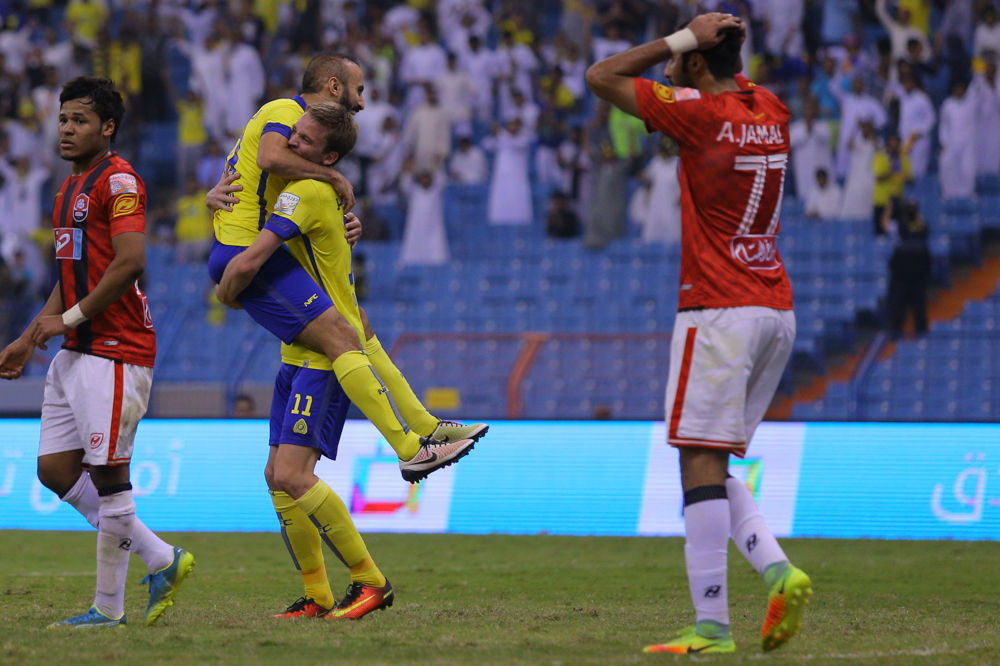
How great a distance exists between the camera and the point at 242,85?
1967 cm

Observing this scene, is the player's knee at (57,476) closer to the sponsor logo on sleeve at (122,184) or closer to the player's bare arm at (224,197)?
the sponsor logo on sleeve at (122,184)

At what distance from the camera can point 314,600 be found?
589cm

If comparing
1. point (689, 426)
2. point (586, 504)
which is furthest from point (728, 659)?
point (586, 504)

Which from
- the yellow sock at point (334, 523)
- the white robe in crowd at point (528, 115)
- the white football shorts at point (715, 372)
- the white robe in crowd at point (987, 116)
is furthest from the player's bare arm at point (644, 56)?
the white robe in crowd at point (528, 115)

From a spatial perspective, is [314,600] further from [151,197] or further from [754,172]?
[151,197]

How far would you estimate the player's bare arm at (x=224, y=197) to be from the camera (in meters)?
5.76

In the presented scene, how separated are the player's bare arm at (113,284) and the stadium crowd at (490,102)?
10209 mm

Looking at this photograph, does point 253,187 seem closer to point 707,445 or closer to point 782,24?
point 707,445

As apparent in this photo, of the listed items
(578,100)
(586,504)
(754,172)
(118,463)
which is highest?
(578,100)

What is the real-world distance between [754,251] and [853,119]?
1283cm

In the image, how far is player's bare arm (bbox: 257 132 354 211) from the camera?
5.62 metres

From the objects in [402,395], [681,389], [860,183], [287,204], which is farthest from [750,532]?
[860,183]

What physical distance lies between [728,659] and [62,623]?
9.56 feet

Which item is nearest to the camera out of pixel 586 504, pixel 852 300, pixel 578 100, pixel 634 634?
pixel 634 634
